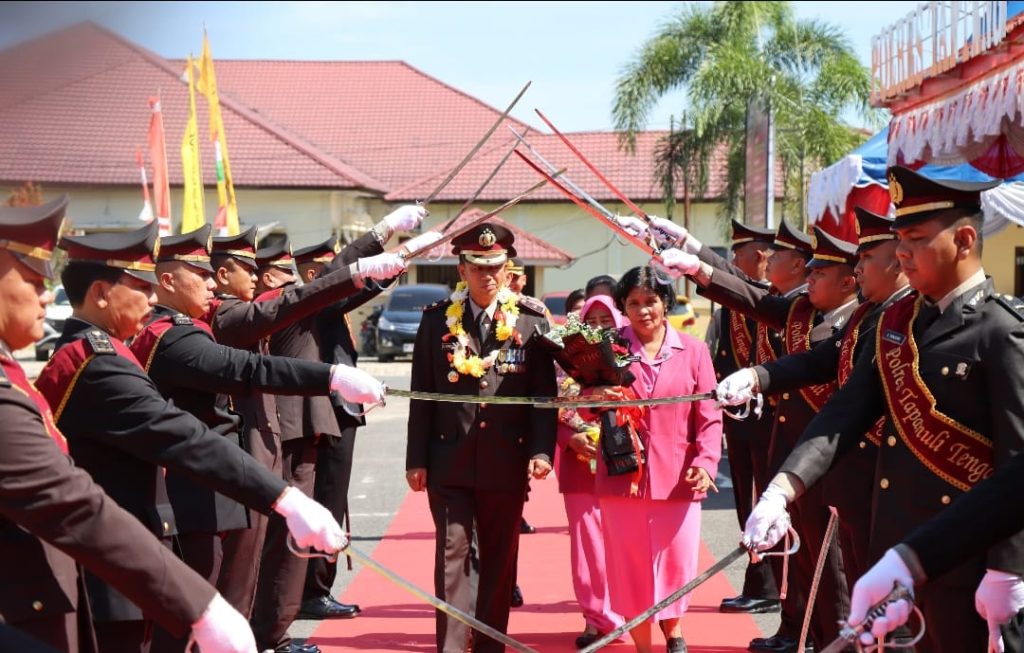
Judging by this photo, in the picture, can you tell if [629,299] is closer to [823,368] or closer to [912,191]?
[823,368]

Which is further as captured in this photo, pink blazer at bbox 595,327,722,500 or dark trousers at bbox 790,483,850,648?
pink blazer at bbox 595,327,722,500

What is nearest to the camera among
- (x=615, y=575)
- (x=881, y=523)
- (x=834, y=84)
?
(x=881, y=523)

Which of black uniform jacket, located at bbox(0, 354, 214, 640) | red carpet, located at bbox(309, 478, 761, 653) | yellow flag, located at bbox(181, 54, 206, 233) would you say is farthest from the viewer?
yellow flag, located at bbox(181, 54, 206, 233)

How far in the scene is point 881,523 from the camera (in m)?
4.04

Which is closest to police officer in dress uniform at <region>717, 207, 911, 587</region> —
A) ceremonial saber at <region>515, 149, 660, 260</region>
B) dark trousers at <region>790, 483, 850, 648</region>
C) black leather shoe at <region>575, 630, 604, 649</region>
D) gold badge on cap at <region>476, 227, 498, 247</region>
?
dark trousers at <region>790, 483, 850, 648</region>

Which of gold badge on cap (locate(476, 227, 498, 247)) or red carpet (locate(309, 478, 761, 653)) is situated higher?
gold badge on cap (locate(476, 227, 498, 247))

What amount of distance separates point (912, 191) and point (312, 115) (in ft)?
127

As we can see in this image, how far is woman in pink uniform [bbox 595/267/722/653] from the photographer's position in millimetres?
6344

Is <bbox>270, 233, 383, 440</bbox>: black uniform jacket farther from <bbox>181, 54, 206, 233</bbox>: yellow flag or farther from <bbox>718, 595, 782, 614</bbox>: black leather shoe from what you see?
<bbox>181, 54, 206, 233</bbox>: yellow flag

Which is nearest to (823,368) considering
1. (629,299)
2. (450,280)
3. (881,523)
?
(881,523)

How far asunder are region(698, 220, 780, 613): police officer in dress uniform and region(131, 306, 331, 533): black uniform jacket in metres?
3.65

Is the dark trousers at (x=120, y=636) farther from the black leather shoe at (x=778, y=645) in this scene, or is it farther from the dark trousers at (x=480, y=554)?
the black leather shoe at (x=778, y=645)

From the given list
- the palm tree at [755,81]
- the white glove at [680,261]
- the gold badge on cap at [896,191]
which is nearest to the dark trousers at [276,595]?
the white glove at [680,261]

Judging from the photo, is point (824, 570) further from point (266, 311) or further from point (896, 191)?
point (266, 311)
